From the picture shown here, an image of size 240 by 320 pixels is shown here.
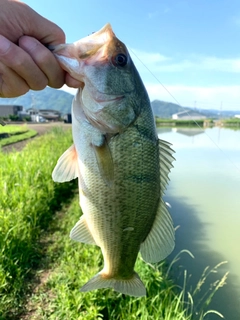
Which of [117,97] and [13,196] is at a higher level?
[117,97]

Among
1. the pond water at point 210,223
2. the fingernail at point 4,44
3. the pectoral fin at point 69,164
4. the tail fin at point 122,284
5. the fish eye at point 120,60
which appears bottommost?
the pond water at point 210,223

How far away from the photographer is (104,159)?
5.53ft

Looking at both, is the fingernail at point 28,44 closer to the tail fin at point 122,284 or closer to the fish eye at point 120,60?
the fish eye at point 120,60

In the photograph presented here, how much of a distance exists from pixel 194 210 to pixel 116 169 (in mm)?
8272

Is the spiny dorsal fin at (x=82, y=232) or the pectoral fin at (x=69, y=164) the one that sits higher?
the pectoral fin at (x=69, y=164)

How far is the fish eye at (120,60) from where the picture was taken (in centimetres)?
166

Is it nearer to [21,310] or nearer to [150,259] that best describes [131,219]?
[150,259]

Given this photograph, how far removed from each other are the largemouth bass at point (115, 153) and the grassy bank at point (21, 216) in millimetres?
2447

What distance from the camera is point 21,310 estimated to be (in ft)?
12.5

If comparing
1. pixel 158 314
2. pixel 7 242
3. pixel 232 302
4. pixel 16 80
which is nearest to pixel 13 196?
pixel 7 242

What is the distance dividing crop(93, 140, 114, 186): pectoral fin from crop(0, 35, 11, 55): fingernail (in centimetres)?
61

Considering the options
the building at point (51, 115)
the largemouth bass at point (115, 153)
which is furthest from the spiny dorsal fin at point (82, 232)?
the building at point (51, 115)

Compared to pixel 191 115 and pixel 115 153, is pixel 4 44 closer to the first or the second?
pixel 115 153

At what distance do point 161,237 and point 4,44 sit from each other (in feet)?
4.25
